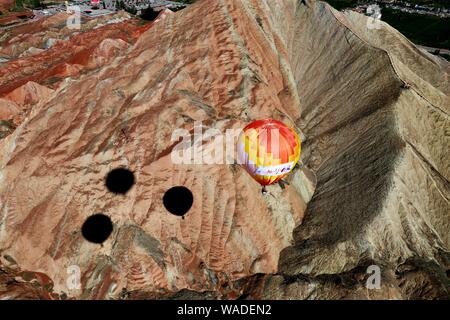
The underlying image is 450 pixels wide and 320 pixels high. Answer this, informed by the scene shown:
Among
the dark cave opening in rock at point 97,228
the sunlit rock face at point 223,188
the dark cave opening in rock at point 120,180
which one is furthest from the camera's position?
the dark cave opening in rock at point 120,180

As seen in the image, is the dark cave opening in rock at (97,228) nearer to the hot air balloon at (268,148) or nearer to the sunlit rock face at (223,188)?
the sunlit rock face at (223,188)

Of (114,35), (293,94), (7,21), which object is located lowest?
(7,21)

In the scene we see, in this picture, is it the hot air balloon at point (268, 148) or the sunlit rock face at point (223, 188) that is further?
the sunlit rock face at point (223, 188)

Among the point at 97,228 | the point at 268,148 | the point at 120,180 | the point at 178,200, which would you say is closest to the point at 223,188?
the point at 178,200

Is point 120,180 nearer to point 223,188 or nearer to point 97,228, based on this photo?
point 97,228

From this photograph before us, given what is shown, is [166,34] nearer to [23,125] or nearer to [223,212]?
[23,125]

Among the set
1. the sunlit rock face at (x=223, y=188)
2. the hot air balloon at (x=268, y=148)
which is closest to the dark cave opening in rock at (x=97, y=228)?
the sunlit rock face at (x=223, y=188)
